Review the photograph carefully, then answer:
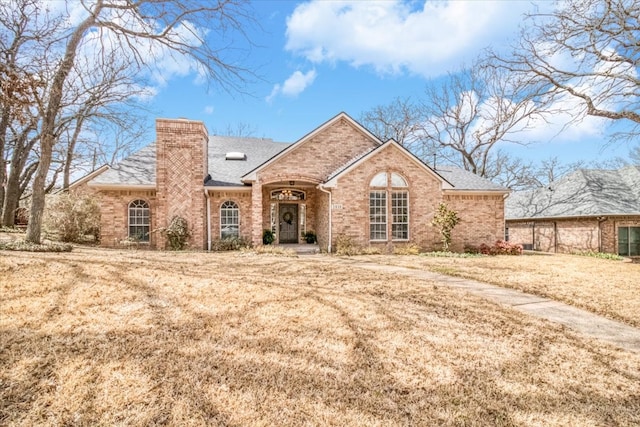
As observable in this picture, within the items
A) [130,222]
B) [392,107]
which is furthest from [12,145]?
[392,107]

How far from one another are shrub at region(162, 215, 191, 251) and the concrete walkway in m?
10.3

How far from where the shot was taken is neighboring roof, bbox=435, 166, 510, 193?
54.7ft

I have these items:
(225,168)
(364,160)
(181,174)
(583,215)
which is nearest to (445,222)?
(364,160)

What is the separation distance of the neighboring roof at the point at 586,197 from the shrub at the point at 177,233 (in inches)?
838

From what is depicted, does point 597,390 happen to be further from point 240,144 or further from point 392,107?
point 392,107

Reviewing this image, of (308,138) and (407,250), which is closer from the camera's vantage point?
(407,250)

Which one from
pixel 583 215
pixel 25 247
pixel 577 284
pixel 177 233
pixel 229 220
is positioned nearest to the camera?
pixel 577 284

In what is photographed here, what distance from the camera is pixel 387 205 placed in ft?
49.1

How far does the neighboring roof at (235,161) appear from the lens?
15.8 meters

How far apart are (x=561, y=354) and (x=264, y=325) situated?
12.8ft

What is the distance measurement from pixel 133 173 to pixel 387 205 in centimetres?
1210

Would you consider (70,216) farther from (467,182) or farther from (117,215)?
(467,182)

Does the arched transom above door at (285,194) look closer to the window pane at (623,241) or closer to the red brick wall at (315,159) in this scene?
the red brick wall at (315,159)

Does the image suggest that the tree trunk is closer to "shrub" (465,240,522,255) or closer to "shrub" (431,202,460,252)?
"shrub" (431,202,460,252)
